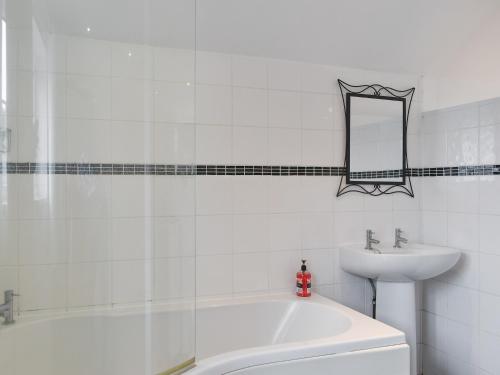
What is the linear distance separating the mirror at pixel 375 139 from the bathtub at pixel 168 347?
0.98 metres

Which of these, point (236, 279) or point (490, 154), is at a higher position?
point (490, 154)

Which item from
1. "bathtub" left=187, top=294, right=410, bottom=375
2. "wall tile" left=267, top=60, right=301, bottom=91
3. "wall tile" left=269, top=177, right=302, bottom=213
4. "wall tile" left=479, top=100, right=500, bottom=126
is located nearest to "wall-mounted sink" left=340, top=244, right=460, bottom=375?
"bathtub" left=187, top=294, right=410, bottom=375

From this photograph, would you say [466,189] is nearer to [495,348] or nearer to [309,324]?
[495,348]

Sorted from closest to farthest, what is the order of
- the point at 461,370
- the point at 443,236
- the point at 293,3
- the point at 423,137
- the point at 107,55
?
the point at 107,55, the point at 293,3, the point at 461,370, the point at 443,236, the point at 423,137

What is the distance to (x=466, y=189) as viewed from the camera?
252 cm

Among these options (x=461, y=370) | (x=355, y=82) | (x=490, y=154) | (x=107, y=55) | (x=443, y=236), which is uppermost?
(x=355, y=82)

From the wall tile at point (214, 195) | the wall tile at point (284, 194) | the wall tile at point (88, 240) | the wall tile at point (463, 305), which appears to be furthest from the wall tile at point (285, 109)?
the wall tile at point (463, 305)

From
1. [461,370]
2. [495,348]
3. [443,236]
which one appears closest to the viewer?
[495,348]

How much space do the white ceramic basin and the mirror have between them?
52 cm

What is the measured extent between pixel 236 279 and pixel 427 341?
58.5 inches

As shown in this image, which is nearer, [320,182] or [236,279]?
[236,279]

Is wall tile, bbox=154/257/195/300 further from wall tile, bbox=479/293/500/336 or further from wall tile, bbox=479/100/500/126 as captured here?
wall tile, bbox=479/100/500/126

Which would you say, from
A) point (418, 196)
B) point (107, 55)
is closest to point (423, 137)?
point (418, 196)

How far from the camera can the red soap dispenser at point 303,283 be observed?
2375 mm
